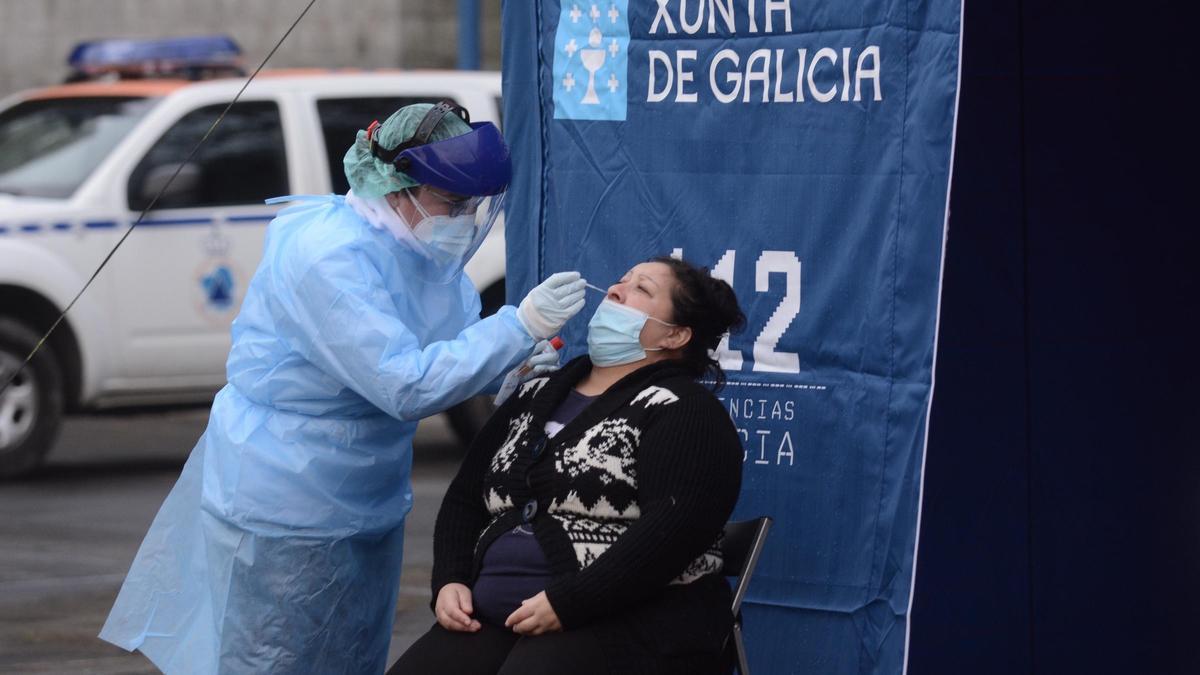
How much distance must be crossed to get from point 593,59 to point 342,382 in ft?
3.32

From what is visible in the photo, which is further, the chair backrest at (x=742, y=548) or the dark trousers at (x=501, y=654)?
the chair backrest at (x=742, y=548)

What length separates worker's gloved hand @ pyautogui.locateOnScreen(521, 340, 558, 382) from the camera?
4.32 meters

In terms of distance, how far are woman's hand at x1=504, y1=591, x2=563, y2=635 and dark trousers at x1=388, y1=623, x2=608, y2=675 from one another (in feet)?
0.05

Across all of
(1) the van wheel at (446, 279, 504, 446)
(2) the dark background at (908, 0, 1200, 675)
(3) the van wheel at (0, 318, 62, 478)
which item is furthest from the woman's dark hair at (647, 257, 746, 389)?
(1) the van wheel at (446, 279, 504, 446)

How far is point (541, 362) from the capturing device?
4332mm

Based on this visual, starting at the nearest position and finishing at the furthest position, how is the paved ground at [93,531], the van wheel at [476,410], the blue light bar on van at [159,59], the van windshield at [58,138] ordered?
1. the paved ground at [93,531]
2. the van windshield at [58,138]
3. the van wheel at [476,410]
4. the blue light bar on van at [159,59]

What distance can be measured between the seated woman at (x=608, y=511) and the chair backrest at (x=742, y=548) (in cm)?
4

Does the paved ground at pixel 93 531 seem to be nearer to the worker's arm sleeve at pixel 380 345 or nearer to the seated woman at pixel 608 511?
the seated woman at pixel 608 511

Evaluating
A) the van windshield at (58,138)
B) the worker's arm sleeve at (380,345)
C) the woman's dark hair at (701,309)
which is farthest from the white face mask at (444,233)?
the van windshield at (58,138)

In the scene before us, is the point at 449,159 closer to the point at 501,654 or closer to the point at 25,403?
the point at 501,654

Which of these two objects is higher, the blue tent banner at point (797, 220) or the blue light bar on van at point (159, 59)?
the blue light bar on van at point (159, 59)

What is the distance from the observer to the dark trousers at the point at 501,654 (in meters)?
3.85

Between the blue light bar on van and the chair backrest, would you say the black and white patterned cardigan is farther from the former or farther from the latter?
the blue light bar on van

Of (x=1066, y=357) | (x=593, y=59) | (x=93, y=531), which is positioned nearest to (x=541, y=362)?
(x=593, y=59)
